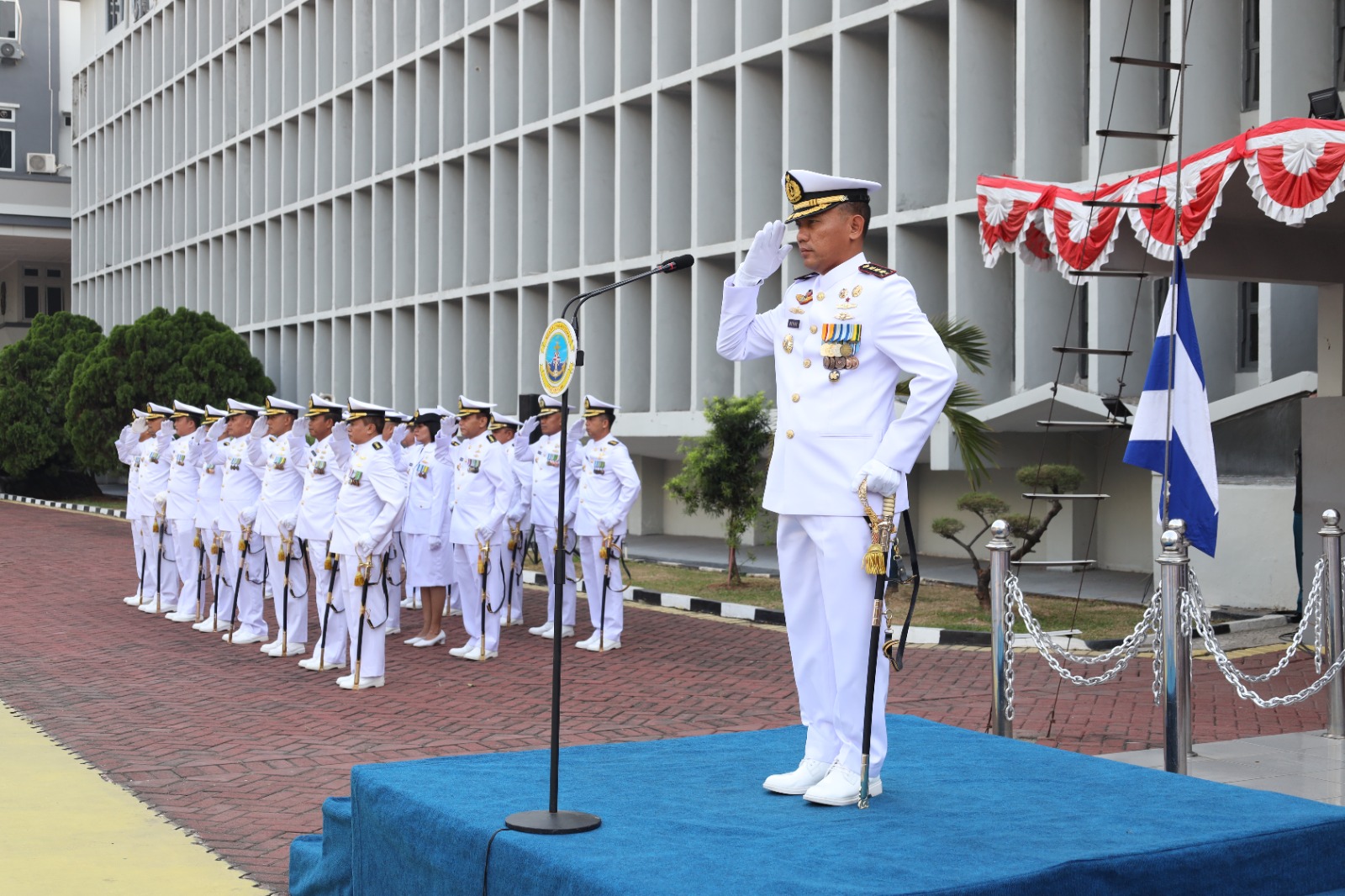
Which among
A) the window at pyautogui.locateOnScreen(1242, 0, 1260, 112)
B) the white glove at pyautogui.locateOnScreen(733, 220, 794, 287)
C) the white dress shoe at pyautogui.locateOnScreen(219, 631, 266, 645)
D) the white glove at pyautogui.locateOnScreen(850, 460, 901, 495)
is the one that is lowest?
the white dress shoe at pyautogui.locateOnScreen(219, 631, 266, 645)

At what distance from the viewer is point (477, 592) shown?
41.2 ft

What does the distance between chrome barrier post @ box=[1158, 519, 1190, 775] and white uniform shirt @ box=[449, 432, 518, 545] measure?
6469 mm

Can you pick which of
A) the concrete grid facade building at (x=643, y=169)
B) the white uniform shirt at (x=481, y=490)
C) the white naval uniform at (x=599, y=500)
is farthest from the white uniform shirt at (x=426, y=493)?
the concrete grid facade building at (x=643, y=169)

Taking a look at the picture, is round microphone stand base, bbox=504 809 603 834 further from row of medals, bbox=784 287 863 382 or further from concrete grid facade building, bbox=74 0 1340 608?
concrete grid facade building, bbox=74 0 1340 608

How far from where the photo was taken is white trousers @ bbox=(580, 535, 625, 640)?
12.6 meters

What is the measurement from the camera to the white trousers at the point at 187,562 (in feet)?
48.6

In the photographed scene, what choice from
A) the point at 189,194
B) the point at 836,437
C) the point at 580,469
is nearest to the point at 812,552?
the point at 836,437

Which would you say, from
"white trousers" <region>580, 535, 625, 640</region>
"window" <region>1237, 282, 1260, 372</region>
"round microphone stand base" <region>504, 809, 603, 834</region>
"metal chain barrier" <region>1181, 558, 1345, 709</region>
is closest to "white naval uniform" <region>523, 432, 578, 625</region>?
"white trousers" <region>580, 535, 625, 640</region>

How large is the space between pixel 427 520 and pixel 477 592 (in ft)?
3.26

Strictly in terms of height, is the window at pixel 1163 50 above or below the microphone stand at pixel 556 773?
above

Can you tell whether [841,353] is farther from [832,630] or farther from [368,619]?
[368,619]

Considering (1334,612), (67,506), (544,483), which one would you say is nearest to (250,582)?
(544,483)

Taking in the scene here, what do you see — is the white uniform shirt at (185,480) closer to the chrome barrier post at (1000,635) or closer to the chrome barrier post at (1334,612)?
the chrome barrier post at (1000,635)

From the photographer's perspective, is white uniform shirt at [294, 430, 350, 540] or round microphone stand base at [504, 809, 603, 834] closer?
round microphone stand base at [504, 809, 603, 834]
